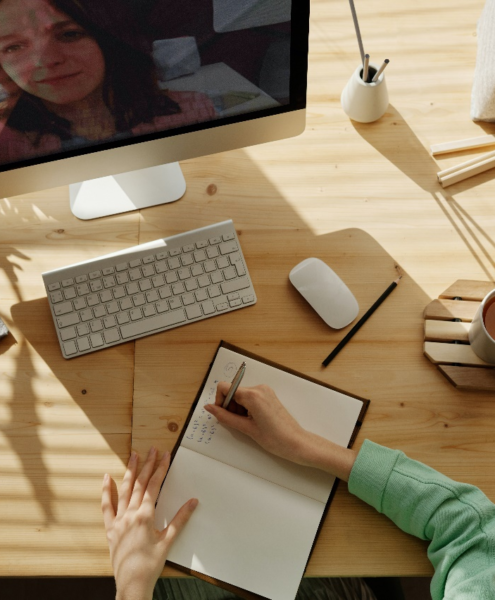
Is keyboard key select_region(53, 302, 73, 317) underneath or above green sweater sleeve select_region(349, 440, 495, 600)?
above

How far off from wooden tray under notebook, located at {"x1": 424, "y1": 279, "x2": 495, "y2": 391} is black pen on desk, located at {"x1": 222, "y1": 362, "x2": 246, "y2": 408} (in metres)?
0.28

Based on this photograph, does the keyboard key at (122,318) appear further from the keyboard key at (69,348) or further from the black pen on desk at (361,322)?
the black pen on desk at (361,322)

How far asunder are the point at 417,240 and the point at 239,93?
0.37 meters

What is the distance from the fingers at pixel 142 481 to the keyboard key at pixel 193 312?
0.66 ft

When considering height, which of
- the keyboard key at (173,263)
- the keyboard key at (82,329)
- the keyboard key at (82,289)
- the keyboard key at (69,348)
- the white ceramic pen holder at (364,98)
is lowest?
the keyboard key at (69,348)

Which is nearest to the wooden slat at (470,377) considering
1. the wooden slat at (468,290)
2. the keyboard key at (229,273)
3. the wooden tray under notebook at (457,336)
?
the wooden tray under notebook at (457,336)

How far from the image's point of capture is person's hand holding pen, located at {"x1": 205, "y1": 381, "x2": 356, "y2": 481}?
76 centimetres

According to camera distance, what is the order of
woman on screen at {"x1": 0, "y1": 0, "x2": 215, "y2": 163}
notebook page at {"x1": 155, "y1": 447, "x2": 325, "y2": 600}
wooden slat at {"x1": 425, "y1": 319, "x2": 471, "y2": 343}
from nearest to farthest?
woman on screen at {"x1": 0, "y1": 0, "x2": 215, "y2": 163} → notebook page at {"x1": 155, "y1": 447, "x2": 325, "y2": 600} → wooden slat at {"x1": 425, "y1": 319, "x2": 471, "y2": 343}

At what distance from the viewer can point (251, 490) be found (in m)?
0.77

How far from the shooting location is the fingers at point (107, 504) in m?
0.77

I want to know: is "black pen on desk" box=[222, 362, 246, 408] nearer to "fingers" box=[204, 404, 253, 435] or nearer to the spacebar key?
"fingers" box=[204, 404, 253, 435]

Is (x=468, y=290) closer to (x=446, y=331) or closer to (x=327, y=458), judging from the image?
(x=446, y=331)

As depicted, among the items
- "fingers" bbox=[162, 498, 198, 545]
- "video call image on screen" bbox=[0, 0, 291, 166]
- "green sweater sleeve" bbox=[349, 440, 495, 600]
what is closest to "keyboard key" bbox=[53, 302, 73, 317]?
"video call image on screen" bbox=[0, 0, 291, 166]

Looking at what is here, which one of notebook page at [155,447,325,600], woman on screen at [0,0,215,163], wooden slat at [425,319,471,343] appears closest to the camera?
woman on screen at [0,0,215,163]
